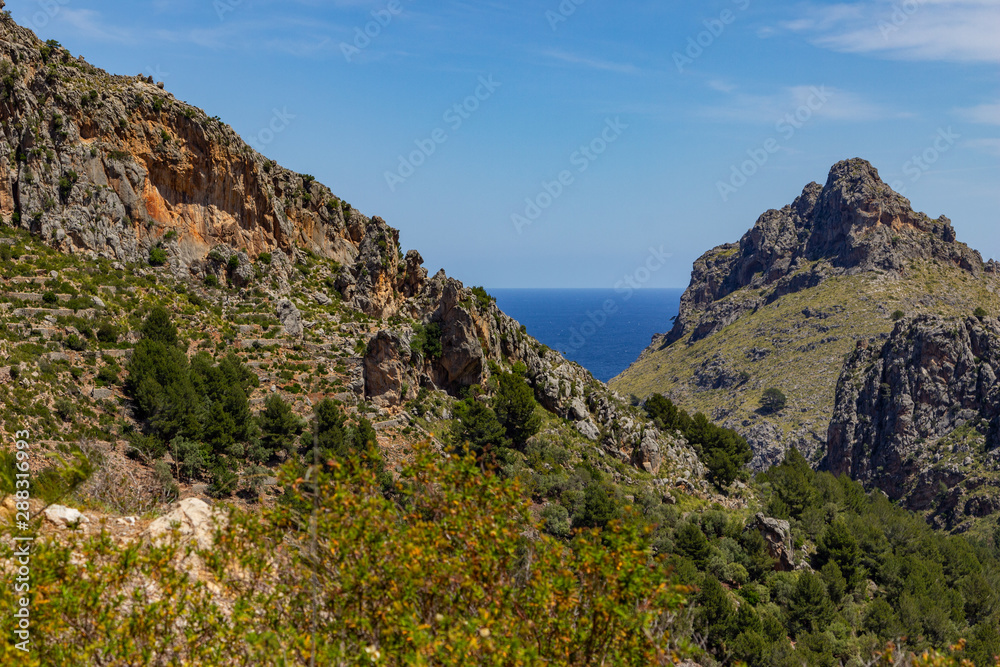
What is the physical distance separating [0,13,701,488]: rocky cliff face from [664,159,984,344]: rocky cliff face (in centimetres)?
12699

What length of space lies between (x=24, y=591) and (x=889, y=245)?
178055 millimetres

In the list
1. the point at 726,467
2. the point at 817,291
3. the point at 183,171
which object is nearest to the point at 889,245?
the point at 817,291

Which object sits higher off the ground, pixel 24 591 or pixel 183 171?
pixel 183 171

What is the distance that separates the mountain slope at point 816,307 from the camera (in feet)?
428

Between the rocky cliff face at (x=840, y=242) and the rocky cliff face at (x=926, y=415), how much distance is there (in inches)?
2264

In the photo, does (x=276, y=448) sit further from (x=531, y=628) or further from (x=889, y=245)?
(x=889, y=245)

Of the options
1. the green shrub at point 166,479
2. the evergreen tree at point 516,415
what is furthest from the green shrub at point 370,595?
the evergreen tree at point 516,415

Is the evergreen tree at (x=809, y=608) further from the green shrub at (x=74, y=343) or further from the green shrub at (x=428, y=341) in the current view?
the green shrub at (x=74, y=343)

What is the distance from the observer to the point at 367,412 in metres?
41.8

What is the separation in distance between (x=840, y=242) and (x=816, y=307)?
25.1 metres

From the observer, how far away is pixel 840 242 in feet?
545

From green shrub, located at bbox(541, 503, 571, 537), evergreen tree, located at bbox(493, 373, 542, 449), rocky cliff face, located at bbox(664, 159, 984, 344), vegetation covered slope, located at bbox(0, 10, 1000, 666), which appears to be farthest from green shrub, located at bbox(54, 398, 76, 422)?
rocky cliff face, located at bbox(664, 159, 984, 344)

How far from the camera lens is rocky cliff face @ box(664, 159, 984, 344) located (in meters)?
152

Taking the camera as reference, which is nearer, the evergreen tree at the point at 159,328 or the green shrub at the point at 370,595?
the green shrub at the point at 370,595
